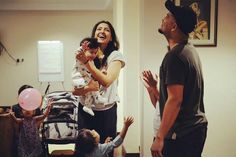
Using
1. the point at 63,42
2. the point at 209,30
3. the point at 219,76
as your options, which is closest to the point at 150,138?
the point at 219,76

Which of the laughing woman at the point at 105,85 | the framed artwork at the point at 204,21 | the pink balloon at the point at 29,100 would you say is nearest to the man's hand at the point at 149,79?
the laughing woman at the point at 105,85

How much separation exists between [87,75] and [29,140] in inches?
53.6

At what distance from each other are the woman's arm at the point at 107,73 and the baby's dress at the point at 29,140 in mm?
1414

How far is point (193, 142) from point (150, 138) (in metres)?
1.37

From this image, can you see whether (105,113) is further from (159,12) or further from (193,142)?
→ (159,12)

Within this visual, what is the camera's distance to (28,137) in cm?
323

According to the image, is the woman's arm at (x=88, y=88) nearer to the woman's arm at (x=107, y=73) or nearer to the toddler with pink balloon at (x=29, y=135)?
the woman's arm at (x=107, y=73)

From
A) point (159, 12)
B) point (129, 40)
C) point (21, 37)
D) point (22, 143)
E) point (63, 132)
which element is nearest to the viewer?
point (159, 12)

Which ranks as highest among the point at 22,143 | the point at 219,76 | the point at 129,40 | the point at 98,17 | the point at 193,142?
the point at 98,17

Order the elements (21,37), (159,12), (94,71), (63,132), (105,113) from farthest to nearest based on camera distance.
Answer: (21,37), (63,132), (159,12), (105,113), (94,71)

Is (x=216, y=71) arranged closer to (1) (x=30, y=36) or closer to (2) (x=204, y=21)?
(2) (x=204, y=21)

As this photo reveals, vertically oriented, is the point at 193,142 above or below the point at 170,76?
below

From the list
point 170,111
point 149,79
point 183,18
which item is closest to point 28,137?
point 149,79

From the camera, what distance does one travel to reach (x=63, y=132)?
347 centimetres
